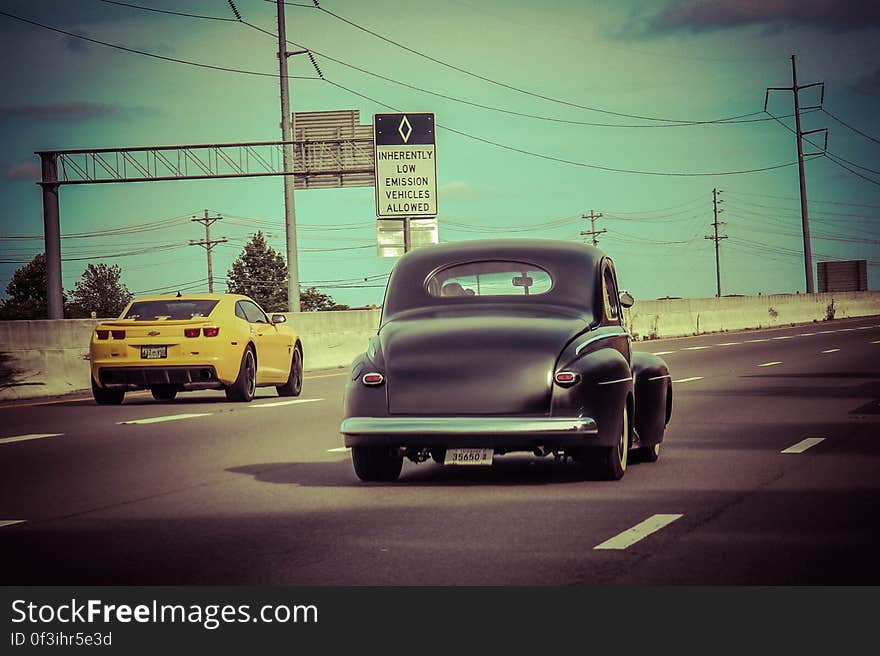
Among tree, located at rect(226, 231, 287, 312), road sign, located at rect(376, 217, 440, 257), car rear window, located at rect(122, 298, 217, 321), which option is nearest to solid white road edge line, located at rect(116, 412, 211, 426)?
car rear window, located at rect(122, 298, 217, 321)

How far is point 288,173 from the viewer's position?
163 feet

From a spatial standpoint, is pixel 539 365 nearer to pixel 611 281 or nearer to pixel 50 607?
pixel 611 281

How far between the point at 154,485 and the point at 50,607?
520cm

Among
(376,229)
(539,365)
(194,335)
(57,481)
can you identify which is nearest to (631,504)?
(539,365)

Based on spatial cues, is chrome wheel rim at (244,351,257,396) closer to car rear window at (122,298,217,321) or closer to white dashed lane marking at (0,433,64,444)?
car rear window at (122,298,217,321)

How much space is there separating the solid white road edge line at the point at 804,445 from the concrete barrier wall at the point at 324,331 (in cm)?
1405

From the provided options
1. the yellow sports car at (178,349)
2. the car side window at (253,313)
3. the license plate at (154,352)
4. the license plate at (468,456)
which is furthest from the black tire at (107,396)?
the license plate at (468,456)

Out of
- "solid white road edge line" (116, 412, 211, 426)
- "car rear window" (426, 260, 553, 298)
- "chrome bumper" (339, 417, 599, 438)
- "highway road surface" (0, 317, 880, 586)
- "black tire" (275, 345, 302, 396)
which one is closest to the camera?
"highway road surface" (0, 317, 880, 586)

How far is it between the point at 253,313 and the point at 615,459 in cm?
1282

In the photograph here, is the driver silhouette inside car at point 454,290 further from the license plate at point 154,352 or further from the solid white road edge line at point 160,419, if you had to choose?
the license plate at point 154,352

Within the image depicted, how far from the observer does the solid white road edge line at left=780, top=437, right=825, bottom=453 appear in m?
13.6

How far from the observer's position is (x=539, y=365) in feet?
35.0

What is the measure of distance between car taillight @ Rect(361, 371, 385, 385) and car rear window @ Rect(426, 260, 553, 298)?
1267mm

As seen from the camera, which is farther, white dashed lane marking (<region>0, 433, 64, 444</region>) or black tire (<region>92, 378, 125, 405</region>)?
black tire (<region>92, 378, 125, 405</region>)
